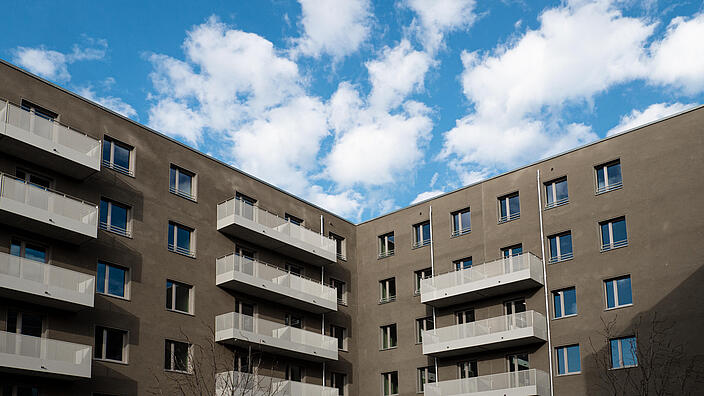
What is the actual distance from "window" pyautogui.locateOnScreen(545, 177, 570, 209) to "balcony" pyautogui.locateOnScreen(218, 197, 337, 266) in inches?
473

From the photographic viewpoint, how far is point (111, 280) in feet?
111

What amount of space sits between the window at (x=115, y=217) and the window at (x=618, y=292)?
21420 mm

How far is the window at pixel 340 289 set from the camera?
4594 centimetres

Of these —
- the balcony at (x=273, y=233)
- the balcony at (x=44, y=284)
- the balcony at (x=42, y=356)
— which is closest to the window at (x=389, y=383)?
the balcony at (x=273, y=233)

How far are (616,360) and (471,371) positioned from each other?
7.71 meters

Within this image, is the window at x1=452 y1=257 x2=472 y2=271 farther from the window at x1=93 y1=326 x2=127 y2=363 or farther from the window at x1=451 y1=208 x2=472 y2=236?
the window at x1=93 y1=326 x2=127 y2=363

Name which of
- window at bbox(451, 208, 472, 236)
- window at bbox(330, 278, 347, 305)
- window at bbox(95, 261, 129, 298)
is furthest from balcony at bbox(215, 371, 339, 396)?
window at bbox(451, 208, 472, 236)

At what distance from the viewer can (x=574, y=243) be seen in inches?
1500

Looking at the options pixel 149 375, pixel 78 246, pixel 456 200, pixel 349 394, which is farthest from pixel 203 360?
pixel 456 200

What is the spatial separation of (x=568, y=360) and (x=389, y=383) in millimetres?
10837

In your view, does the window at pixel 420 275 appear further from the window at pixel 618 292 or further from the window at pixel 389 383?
the window at pixel 618 292

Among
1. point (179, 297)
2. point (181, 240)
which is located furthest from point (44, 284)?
A: point (181, 240)

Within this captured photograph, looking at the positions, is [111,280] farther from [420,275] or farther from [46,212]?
[420,275]

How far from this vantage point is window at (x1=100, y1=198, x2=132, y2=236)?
34.2 m
